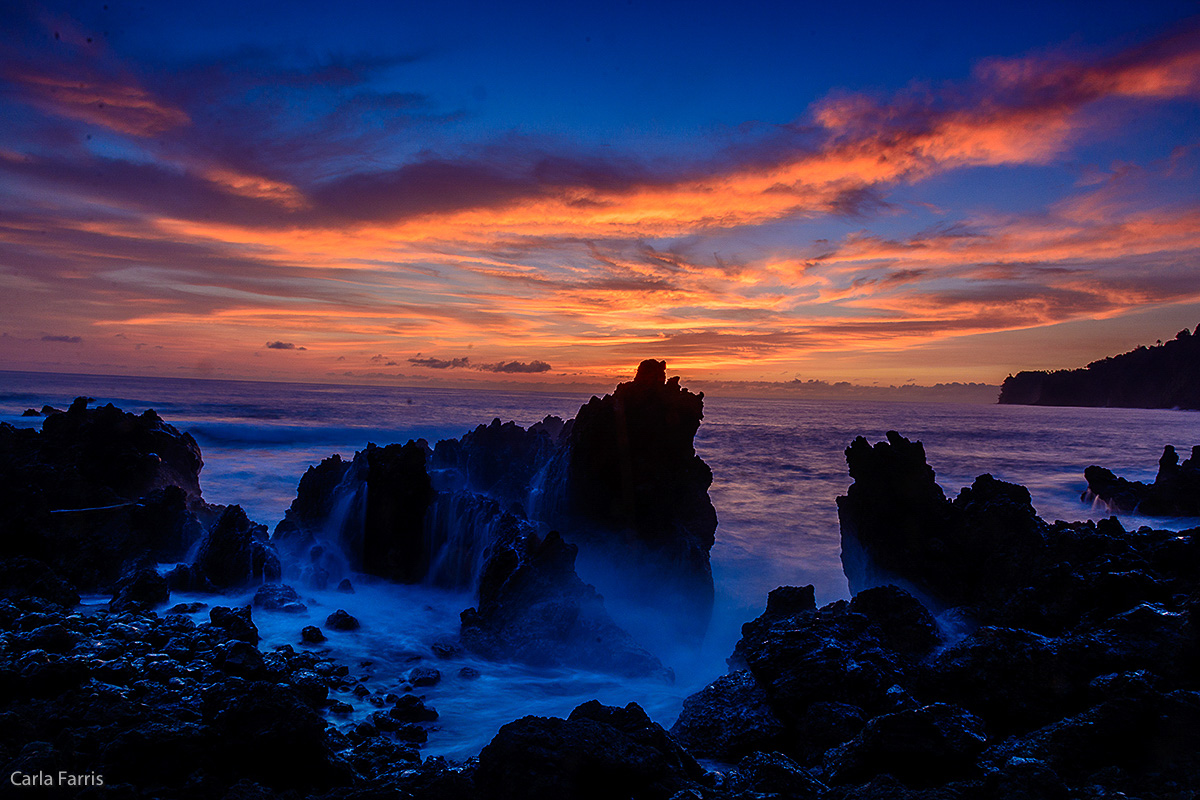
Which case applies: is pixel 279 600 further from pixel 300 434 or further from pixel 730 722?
pixel 300 434

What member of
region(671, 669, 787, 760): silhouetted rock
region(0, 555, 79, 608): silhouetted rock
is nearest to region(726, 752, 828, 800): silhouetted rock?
region(671, 669, 787, 760): silhouetted rock

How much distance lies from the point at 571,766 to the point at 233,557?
12.8 m

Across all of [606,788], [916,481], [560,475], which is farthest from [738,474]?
[606,788]

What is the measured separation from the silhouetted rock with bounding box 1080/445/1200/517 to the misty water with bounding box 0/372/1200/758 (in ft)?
3.66

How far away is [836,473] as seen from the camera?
43.4m

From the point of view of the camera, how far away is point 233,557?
1439 cm

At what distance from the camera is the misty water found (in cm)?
1047

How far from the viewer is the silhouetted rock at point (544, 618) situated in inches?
453

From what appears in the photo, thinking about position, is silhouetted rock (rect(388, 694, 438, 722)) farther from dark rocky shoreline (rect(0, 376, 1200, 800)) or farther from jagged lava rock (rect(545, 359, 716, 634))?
jagged lava rock (rect(545, 359, 716, 634))

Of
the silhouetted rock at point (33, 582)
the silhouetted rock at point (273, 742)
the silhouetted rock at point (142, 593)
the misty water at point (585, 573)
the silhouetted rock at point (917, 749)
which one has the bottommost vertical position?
the misty water at point (585, 573)

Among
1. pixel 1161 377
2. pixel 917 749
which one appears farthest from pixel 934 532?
pixel 1161 377

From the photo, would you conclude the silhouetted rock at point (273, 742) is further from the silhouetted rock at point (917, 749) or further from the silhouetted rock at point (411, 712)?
the silhouetted rock at point (917, 749)

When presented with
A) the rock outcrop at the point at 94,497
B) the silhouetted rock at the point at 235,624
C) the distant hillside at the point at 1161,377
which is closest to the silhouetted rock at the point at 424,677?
the silhouetted rock at the point at 235,624

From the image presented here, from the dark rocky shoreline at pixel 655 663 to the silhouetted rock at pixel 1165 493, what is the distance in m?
17.3
